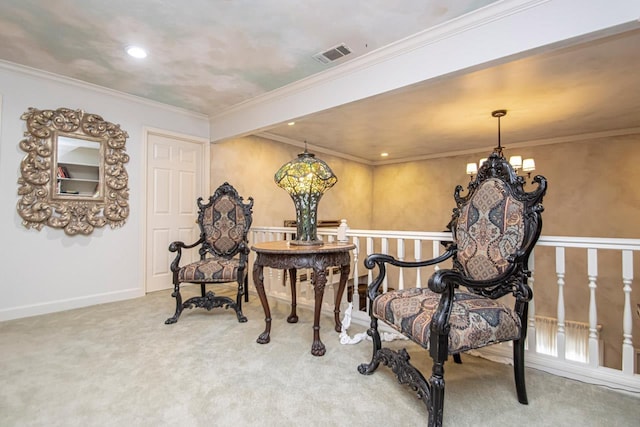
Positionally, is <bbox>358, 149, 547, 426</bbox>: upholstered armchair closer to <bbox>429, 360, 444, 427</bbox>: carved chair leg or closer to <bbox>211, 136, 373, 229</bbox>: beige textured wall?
<bbox>429, 360, 444, 427</bbox>: carved chair leg

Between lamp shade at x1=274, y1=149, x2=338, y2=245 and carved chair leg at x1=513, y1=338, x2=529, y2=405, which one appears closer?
carved chair leg at x1=513, y1=338, x2=529, y2=405

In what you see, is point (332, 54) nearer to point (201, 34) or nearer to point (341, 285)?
point (201, 34)

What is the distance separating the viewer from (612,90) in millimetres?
3162

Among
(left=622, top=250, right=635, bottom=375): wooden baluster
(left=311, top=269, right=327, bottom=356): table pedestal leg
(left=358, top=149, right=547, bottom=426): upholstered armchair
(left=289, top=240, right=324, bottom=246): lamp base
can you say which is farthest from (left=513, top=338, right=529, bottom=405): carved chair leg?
(left=289, top=240, right=324, bottom=246): lamp base

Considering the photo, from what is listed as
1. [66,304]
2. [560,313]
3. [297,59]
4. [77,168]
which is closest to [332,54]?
[297,59]

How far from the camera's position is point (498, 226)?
1714 millimetres

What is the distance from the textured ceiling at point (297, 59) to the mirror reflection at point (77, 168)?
27.0 inches

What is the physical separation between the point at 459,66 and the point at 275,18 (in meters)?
1.35

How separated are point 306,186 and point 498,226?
1323 millimetres

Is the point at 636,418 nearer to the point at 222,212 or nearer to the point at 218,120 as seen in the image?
the point at 222,212

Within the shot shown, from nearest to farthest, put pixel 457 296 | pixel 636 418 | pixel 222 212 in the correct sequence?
1. pixel 636 418
2. pixel 457 296
3. pixel 222 212

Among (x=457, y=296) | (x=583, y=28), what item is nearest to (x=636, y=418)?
(x=457, y=296)

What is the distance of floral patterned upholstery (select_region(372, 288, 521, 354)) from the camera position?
1.37 m

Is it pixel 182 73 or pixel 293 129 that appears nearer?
pixel 182 73
